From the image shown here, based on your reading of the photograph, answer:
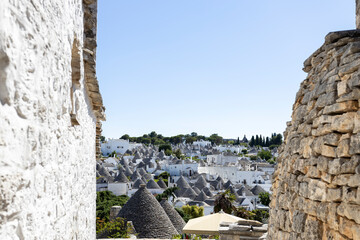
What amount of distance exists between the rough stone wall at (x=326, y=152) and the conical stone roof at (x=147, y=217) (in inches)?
440

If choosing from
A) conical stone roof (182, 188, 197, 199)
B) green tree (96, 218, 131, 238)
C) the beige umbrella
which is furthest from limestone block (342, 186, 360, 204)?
conical stone roof (182, 188, 197, 199)

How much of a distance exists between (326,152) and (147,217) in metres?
13.3

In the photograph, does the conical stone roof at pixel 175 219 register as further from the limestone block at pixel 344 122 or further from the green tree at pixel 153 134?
the green tree at pixel 153 134

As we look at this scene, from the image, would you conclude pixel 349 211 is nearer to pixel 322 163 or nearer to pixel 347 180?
pixel 347 180

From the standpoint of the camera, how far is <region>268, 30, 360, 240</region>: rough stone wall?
112 inches

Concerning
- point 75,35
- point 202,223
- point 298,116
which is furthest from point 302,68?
point 202,223

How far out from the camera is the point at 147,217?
51.6 feet

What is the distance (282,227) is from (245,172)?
54832 millimetres

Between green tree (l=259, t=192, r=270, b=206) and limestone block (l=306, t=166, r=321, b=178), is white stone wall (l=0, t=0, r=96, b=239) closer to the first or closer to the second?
limestone block (l=306, t=166, r=321, b=178)

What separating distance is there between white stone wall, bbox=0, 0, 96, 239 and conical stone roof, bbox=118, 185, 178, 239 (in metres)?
12.0

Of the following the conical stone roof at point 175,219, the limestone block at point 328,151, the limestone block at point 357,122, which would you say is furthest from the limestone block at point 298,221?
the conical stone roof at point 175,219

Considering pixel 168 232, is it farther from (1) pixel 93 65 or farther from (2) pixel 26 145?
(2) pixel 26 145

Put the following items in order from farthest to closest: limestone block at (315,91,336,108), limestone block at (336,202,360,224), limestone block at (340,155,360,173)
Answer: limestone block at (315,91,336,108) < limestone block at (340,155,360,173) < limestone block at (336,202,360,224)

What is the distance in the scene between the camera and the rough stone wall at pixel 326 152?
2.84m
